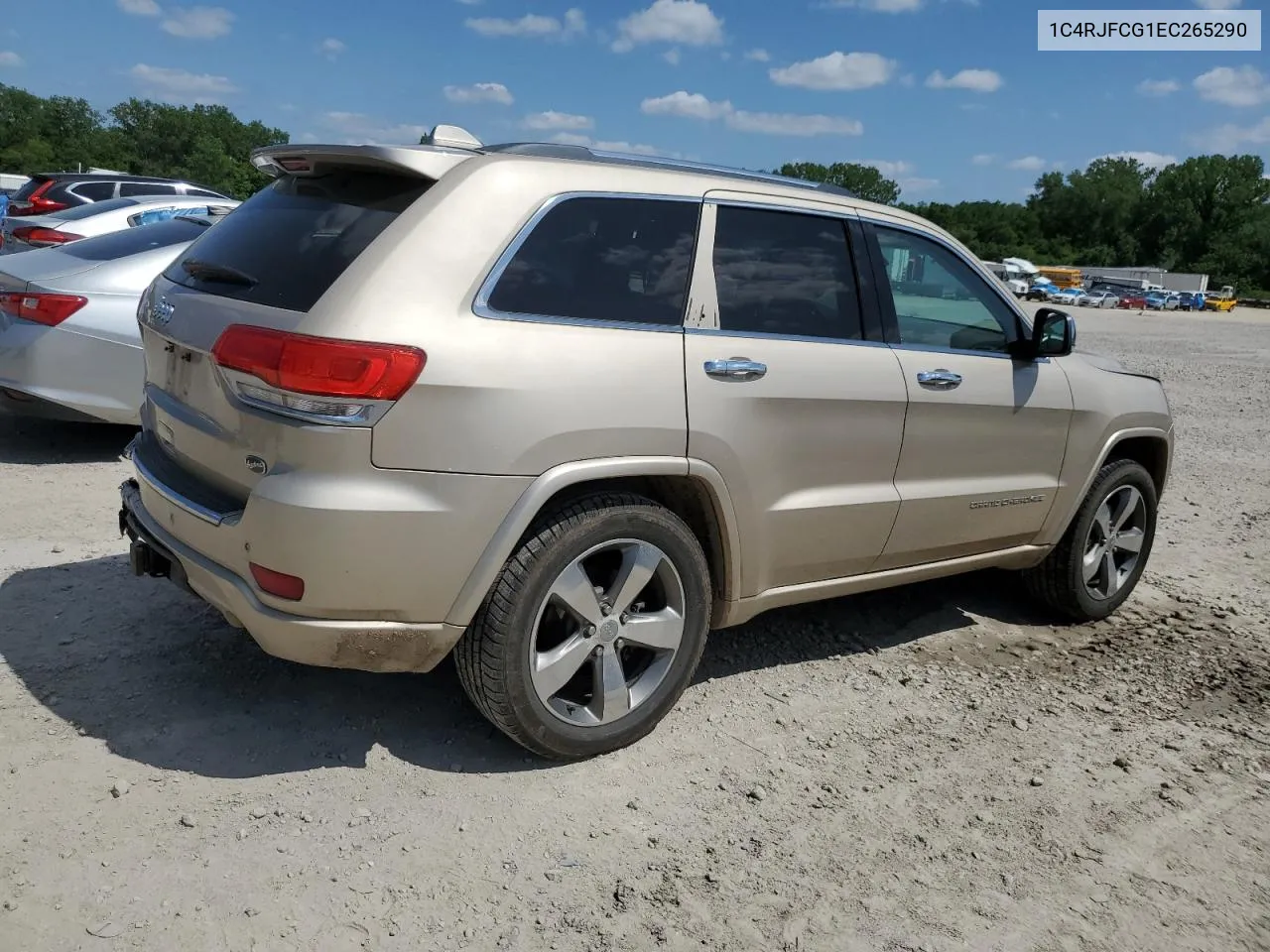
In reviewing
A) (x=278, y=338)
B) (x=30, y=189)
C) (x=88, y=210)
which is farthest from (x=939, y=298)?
(x=30, y=189)

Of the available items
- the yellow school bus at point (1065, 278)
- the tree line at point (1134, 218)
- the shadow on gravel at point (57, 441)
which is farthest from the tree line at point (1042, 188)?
the shadow on gravel at point (57, 441)

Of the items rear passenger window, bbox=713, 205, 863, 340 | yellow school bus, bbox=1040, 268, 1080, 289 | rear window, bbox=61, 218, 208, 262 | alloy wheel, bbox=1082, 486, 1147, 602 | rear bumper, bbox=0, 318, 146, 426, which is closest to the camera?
rear passenger window, bbox=713, 205, 863, 340

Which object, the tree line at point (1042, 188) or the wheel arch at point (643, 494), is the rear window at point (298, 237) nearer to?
the wheel arch at point (643, 494)

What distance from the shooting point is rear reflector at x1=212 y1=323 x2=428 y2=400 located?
2.84 metres

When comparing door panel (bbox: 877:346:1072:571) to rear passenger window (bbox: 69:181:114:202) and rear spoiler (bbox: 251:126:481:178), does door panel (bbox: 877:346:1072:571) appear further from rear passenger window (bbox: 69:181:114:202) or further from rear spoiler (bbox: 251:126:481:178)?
rear passenger window (bbox: 69:181:114:202)

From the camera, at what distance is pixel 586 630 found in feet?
11.0

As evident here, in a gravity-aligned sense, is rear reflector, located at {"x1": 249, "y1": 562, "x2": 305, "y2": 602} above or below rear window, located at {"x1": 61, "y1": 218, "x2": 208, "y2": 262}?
below

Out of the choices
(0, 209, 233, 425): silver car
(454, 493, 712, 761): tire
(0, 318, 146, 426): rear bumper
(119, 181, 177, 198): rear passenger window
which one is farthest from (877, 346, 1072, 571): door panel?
(119, 181, 177, 198): rear passenger window

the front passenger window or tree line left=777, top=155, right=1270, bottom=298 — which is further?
tree line left=777, top=155, right=1270, bottom=298

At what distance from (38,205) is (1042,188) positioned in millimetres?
150803

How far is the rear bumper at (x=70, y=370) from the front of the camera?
20.6 feet

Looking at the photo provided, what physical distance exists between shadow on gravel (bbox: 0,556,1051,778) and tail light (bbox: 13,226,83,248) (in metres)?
5.71

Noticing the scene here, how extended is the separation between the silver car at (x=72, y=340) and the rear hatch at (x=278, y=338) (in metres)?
3.01

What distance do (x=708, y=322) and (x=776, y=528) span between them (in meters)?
0.77
